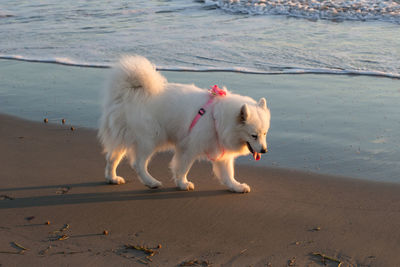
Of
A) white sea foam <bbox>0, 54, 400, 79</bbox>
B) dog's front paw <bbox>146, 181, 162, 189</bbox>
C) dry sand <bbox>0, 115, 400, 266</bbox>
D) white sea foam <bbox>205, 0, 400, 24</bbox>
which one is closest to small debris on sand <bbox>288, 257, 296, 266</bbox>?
dry sand <bbox>0, 115, 400, 266</bbox>

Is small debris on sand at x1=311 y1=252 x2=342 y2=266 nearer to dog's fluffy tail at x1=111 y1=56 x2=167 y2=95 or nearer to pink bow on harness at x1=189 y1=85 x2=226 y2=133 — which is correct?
pink bow on harness at x1=189 y1=85 x2=226 y2=133

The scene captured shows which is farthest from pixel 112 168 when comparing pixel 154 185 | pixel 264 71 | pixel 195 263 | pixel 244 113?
pixel 264 71

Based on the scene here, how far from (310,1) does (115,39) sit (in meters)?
6.08

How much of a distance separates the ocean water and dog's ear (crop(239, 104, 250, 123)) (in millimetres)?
4076

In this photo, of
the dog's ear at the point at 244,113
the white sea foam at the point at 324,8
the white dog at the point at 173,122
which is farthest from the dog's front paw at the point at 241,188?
the white sea foam at the point at 324,8

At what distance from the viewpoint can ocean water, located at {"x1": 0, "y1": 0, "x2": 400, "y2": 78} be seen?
29.0ft

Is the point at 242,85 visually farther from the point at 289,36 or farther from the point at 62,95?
the point at 289,36

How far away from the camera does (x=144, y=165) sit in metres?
4.65

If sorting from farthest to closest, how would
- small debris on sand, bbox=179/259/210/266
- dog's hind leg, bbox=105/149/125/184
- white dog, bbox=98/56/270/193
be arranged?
dog's hind leg, bbox=105/149/125/184 → white dog, bbox=98/56/270/193 → small debris on sand, bbox=179/259/210/266

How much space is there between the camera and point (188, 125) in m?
4.53

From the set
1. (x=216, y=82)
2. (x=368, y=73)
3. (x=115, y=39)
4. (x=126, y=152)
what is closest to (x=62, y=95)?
(x=216, y=82)

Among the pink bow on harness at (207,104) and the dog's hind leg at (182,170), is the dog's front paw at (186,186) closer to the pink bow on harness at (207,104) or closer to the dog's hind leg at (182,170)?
the dog's hind leg at (182,170)

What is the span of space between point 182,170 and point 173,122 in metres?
0.44

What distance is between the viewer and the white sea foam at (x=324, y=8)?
12.5 m
